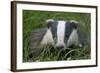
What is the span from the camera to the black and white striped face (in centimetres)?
196

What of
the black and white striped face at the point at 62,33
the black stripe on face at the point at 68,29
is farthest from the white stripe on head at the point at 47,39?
the black stripe on face at the point at 68,29

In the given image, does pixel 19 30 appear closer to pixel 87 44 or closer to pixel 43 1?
pixel 43 1

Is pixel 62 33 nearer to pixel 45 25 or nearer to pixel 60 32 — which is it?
pixel 60 32

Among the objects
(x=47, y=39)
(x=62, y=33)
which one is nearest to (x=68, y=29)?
(x=62, y=33)

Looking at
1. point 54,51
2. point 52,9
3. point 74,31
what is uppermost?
point 52,9

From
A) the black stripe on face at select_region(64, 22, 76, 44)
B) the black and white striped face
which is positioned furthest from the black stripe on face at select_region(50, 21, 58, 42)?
the black stripe on face at select_region(64, 22, 76, 44)

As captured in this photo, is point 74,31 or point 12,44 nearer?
point 12,44

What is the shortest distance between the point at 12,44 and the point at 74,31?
0.61 metres

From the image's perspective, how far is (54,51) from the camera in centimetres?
197

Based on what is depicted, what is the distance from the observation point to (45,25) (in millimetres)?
1929

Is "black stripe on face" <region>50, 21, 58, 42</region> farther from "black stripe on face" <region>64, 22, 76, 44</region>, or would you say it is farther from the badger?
"black stripe on face" <region>64, 22, 76, 44</region>

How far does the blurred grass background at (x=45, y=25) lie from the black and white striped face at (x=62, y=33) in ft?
0.15

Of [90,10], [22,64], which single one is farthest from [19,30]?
[90,10]

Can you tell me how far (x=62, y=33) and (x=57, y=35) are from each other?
0.06m
